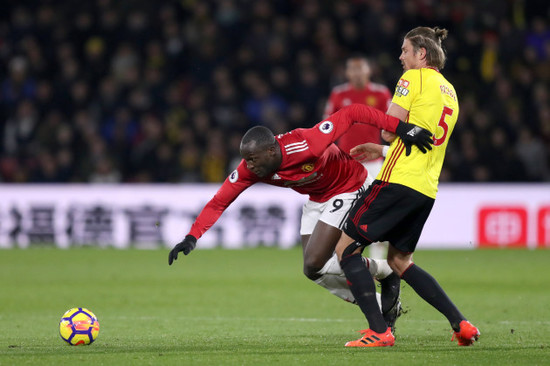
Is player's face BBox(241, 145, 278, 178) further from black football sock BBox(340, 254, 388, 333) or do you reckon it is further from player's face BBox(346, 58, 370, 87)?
player's face BBox(346, 58, 370, 87)

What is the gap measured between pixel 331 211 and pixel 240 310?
2314 millimetres

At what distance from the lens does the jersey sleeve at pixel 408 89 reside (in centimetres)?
586

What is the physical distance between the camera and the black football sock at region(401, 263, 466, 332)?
5.97 meters

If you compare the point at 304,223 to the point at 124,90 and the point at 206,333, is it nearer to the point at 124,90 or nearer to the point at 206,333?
the point at 206,333

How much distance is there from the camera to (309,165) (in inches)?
250

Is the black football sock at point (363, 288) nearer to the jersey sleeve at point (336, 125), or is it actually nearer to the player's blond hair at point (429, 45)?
the jersey sleeve at point (336, 125)

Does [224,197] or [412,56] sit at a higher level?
[412,56]

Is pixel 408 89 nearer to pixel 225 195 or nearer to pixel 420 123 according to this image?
pixel 420 123

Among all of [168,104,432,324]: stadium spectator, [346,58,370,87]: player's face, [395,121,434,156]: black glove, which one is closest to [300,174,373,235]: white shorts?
[168,104,432,324]: stadium spectator

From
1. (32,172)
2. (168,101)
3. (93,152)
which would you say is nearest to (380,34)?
(168,101)

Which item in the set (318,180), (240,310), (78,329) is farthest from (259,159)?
(240,310)

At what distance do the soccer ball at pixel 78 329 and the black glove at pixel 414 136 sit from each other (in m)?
2.38

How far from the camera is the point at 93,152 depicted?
16.6m

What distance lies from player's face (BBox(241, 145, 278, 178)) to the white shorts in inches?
23.2
